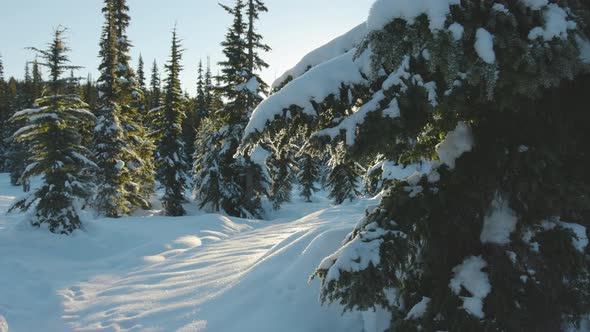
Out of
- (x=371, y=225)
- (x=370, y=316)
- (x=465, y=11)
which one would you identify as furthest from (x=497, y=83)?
(x=370, y=316)

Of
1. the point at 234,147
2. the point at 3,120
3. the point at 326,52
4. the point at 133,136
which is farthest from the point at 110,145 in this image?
the point at 3,120

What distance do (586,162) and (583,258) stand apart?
74 centimetres

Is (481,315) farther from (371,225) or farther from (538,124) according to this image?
(538,124)

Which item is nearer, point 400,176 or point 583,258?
point 583,258

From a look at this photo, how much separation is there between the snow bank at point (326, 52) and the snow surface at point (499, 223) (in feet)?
7.64

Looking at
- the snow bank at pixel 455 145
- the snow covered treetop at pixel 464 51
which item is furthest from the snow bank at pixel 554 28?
the snow bank at pixel 455 145

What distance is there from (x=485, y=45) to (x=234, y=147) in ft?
63.7

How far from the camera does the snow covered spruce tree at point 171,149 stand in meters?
24.0

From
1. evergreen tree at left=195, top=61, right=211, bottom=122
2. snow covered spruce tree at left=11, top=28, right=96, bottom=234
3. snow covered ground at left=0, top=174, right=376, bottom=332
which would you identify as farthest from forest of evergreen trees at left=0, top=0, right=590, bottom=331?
evergreen tree at left=195, top=61, right=211, bottom=122

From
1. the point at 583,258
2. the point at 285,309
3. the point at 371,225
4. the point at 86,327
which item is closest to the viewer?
the point at 583,258

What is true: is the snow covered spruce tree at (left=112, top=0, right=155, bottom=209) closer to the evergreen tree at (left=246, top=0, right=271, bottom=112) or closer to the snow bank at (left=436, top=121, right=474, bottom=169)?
the evergreen tree at (left=246, top=0, right=271, bottom=112)

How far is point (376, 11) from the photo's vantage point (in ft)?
8.82

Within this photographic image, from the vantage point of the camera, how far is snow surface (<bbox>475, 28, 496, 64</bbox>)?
2.45m

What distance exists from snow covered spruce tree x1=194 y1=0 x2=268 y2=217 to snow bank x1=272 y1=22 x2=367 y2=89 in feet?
54.0
